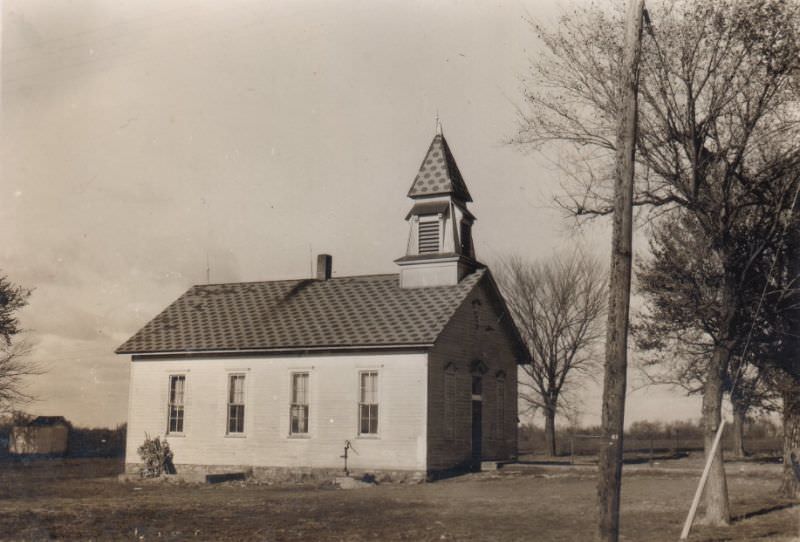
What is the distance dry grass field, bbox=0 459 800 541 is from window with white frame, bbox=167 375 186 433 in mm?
3147

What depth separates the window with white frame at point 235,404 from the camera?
27.6 metres

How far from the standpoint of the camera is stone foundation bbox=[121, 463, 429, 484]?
24.4 meters

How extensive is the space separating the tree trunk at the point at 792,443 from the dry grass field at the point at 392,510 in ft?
1.67

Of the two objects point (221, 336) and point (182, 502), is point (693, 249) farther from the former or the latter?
point (221, 336)

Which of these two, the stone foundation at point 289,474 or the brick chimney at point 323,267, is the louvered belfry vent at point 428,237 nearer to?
the brick chimney at point 323,267

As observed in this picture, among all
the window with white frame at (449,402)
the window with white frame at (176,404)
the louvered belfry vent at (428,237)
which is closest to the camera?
the window with white frame at (449,402)

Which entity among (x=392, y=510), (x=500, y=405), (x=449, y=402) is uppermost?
(x=449, y=402)

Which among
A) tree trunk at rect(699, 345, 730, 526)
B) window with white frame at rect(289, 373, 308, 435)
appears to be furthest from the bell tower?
tree trunk at rect(699, 345, 730, 526)

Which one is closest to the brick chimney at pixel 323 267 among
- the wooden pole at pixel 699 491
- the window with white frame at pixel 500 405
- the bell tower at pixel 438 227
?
the bell tower at pixel 438 227

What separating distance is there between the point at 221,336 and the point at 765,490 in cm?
1769

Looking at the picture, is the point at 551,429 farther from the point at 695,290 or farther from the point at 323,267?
the point at 695,290

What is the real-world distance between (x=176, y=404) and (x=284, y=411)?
452cm

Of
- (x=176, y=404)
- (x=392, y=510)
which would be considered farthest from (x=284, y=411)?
(x=392, y=510)

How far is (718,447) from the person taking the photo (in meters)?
14.0
